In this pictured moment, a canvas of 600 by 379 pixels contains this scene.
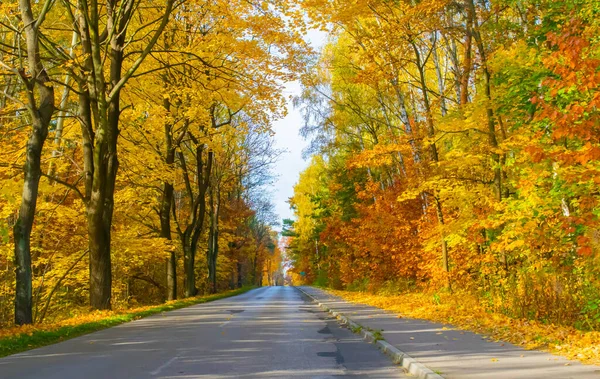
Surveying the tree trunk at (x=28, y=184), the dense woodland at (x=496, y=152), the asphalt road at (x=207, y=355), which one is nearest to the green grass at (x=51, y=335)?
the asphalt road at (x=207, y=355)

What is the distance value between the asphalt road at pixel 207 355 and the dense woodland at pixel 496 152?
4073 mm

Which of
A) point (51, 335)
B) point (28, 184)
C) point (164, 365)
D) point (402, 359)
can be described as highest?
point (28, 184)

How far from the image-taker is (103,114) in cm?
1783

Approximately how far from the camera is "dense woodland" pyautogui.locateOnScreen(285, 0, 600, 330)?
380 inches

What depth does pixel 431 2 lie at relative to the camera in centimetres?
1692

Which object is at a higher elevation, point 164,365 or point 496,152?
point 496,152

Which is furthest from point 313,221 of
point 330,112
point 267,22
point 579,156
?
point 579,156

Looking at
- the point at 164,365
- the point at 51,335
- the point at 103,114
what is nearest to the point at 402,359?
the point at 164,365

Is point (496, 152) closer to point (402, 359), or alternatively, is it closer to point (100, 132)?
point (402, 359)

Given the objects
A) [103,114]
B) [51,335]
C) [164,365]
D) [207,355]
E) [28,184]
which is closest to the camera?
[164,365]

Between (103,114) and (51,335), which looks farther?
(103,114)

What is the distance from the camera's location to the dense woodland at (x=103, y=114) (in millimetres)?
15953

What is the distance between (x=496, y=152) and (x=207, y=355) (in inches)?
387

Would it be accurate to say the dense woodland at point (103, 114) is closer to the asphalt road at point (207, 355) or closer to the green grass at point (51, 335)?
the green grass at point (51, 335)
